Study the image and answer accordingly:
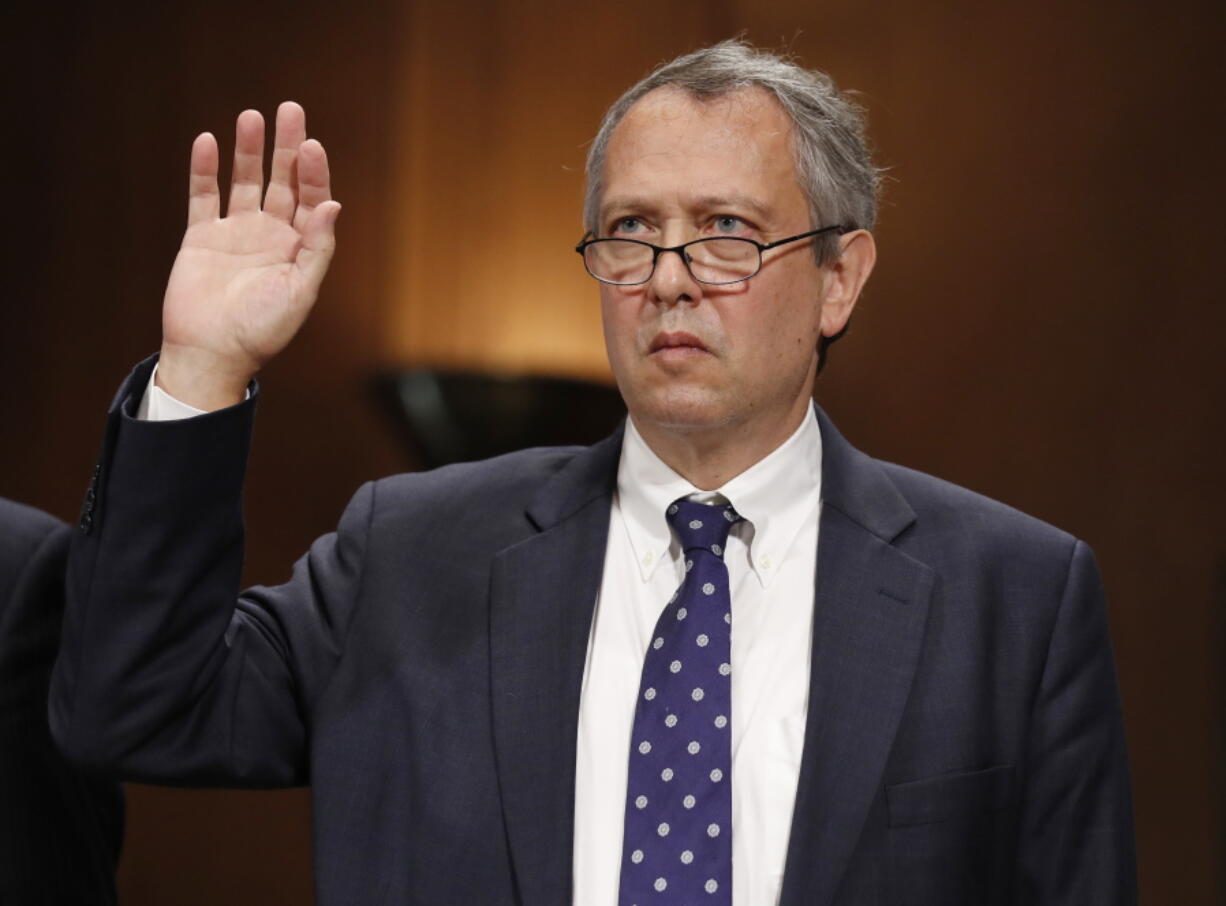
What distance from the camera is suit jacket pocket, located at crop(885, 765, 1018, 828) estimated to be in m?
1.60

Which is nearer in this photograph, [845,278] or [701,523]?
[701,523]

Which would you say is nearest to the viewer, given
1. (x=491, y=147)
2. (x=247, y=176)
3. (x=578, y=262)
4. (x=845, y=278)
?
(x=247, y=176)

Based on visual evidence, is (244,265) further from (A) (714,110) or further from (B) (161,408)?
(A) (714,110)

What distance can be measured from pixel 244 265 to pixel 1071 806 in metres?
1.00

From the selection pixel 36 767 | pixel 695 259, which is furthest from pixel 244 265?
pixel 36 767

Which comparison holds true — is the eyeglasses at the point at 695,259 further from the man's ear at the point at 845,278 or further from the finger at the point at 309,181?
the finger at the point at 309,181

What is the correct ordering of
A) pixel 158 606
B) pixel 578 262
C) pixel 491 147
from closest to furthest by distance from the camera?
pixel 158 606
pixel 578 262
pixel 491 147

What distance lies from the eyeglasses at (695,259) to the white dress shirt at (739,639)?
0.60ft

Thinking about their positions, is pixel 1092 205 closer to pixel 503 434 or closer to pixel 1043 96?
pixel 1043 96

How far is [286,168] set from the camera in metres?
1.67

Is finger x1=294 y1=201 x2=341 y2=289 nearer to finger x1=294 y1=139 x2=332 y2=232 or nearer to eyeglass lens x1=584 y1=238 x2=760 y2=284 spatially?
finger x1=294 y1=139 x2=332 y2=232

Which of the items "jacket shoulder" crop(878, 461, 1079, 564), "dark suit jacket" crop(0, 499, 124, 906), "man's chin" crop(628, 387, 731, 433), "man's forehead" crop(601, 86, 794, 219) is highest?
"man's forehead" crop(601, 86, 794, 219)

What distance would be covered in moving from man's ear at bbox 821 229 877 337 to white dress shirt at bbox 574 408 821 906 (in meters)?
0.11

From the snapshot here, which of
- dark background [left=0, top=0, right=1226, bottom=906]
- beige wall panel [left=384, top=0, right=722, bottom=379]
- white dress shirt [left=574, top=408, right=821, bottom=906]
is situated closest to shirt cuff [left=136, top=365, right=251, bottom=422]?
white dress shirt [left=574, top=408, right=821, bottom=906]
